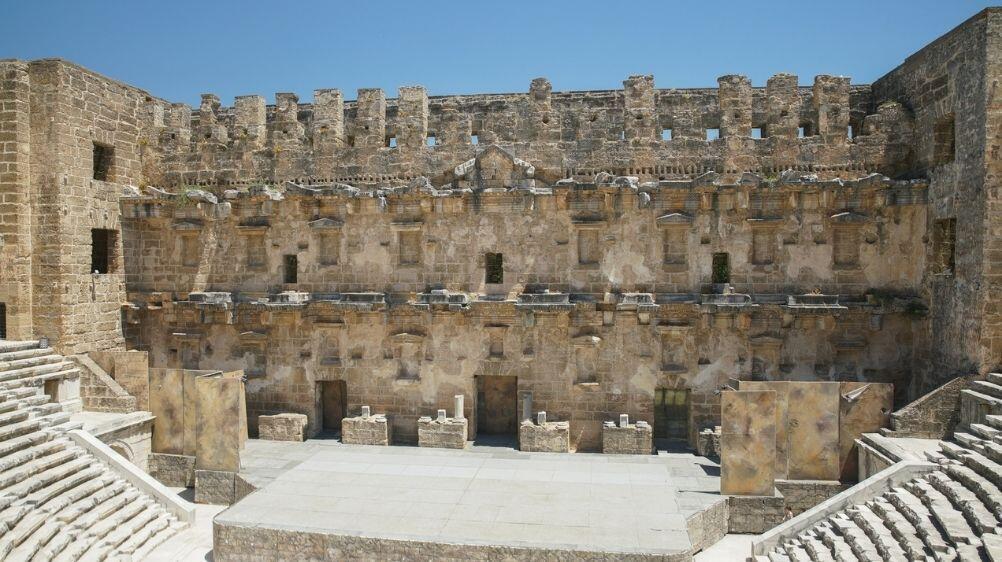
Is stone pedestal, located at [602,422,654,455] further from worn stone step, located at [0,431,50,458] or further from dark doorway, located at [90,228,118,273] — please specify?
dark doorway, located at [90,228,118,273]

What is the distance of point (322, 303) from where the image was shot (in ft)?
58.3

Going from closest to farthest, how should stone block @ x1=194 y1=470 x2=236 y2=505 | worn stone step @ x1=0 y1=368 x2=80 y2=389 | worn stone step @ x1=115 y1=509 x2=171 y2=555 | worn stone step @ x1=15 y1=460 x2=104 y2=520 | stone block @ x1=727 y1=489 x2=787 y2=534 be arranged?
worn stone step @ x1=15 y1=460 x2=104 y2=520
worn stone step @ x1=115 y1=509 x2=171 y2=555
stone block @ x1=727 y1=489 x2=787 y2=534
worn stone step @ x1=0 y1=368 x2=80 y2=389
stone block @ x1=194 y1=470 x2=236 y2=505

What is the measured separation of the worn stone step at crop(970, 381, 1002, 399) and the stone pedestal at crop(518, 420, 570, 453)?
887cm

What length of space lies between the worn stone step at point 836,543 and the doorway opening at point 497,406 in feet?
28.0

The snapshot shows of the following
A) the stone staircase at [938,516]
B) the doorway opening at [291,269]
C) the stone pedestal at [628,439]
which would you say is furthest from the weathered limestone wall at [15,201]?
the stone staircase at [938,516]

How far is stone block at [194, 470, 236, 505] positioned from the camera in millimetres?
14758

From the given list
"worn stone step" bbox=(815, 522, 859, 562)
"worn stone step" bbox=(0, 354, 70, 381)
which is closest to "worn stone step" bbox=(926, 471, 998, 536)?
"worn stone step" bbox=(815, 522, 859, 562)

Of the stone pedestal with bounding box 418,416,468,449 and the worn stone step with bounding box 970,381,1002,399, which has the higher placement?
the worn stone step with bounding box 970,381,1002,399

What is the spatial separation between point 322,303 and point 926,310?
15.2m

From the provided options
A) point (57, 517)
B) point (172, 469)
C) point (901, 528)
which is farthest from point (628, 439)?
point (57, 517)

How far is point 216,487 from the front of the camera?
14.8m

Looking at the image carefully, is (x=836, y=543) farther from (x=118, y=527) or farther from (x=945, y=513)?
(x=118, y=527)

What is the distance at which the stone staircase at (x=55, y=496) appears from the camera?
36.0ft

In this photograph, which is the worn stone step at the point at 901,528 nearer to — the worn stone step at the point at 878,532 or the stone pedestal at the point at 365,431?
the worn stone step at the point at 878,532
